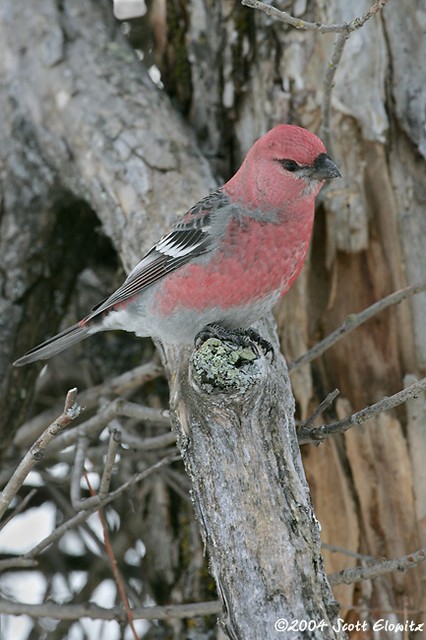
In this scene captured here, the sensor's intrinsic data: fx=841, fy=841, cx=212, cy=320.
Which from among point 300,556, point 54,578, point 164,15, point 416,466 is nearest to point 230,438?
point 300,556

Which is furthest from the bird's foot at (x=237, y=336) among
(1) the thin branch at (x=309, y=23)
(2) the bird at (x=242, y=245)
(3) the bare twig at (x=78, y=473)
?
(1) the thin branch at (x=309, y=23)

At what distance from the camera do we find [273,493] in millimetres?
2469

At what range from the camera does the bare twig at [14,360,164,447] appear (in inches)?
154

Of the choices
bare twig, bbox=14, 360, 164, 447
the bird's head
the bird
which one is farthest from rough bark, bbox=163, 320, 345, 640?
bare twig, bbox=14, 360, 164, 447

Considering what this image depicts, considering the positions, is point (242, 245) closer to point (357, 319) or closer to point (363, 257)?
point (357, 319)

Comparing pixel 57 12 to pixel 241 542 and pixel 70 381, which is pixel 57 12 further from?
pixel 241 542

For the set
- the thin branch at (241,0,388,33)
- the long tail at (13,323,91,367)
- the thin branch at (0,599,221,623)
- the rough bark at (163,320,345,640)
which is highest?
the thin branch at (241,0,388,33)

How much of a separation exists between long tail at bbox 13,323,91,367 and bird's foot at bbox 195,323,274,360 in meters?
0.64

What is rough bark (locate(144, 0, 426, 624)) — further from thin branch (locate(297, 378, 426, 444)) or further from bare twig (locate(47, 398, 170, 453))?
thin branch (locate(297, 378, 426, 444))

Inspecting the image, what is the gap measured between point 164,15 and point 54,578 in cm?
301

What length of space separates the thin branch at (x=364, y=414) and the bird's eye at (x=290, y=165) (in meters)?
1.00

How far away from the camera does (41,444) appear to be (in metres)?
2.26

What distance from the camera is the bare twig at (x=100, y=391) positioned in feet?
12.8

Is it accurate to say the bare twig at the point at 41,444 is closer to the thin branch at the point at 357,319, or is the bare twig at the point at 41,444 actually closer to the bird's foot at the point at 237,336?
the bird's foot at the point at 237,336
